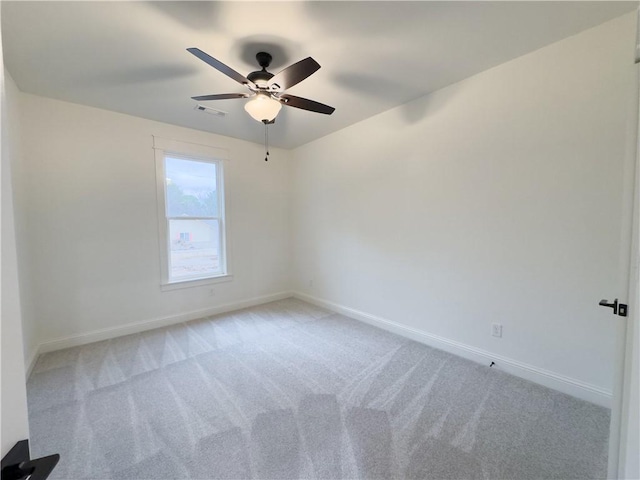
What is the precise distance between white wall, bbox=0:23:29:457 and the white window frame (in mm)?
3337

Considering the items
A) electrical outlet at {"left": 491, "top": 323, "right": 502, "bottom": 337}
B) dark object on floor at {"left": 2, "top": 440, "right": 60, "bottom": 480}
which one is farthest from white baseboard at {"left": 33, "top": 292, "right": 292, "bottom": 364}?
electrical outlet at {"left": 491, "top": 323, "right": 502, "bottom": 337}

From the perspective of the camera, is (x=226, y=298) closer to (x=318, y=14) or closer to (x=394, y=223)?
(x=394, y=223)

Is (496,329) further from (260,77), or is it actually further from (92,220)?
(92,220)

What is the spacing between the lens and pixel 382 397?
6.89 ft

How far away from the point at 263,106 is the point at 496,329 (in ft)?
9.15

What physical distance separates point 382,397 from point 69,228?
141 inches

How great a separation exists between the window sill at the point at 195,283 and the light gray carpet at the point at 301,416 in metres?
0.85

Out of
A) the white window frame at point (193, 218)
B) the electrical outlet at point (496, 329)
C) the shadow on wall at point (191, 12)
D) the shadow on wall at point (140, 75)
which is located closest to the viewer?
the shadow on wall at point (191, 12)

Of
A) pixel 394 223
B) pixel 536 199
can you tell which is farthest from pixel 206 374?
pixel 536 199

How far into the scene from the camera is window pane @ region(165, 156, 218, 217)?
3.67m

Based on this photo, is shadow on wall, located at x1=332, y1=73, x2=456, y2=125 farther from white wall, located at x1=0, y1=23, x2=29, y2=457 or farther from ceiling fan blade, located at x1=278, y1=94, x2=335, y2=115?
white wall, located at x1=0, y1=23, x2=29, y2=457

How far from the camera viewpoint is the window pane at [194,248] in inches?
147

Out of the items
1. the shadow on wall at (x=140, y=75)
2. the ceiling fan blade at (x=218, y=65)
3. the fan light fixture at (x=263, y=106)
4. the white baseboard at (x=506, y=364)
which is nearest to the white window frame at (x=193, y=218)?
the shadow on wall at (x=140, y=75)

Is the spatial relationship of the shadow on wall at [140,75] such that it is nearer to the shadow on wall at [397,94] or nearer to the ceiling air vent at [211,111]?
the ceiling air vent at [211,111]
